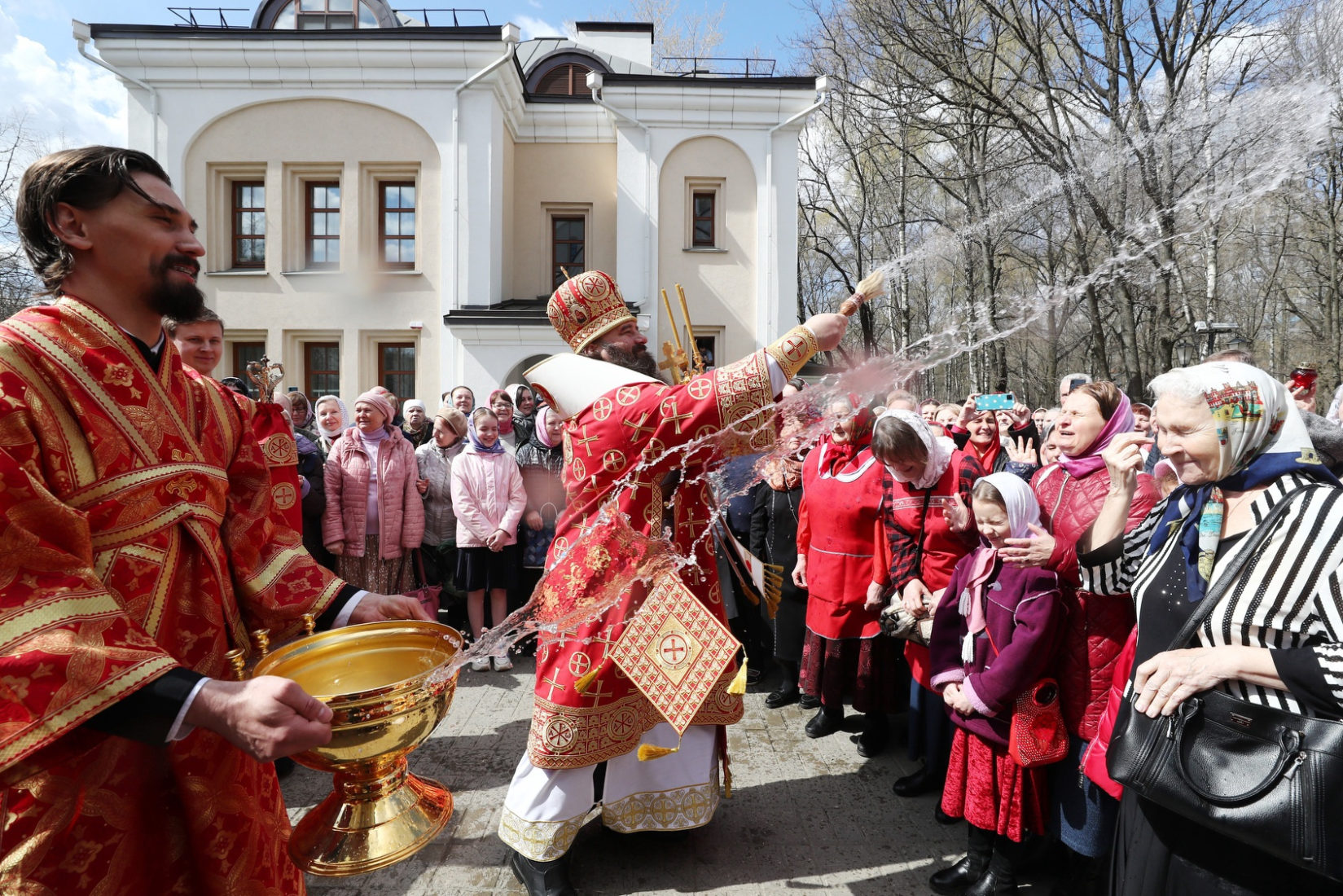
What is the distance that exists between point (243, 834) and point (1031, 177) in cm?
1352

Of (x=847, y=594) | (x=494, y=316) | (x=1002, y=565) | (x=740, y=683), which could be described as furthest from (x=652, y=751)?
(x=494, y=316)

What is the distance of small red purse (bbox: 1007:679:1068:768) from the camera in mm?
2785

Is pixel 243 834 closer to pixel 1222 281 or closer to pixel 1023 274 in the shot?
pixel 1222 281

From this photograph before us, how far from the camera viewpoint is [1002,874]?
2871mm

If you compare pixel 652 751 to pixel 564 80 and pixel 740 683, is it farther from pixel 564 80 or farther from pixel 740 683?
pixel 564 80

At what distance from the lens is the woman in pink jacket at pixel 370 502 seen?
5.41m

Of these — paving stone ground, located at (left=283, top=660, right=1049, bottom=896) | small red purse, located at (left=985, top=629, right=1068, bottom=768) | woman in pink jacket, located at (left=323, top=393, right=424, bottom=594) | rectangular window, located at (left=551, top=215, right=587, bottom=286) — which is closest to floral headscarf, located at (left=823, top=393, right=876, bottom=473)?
paving stone ground, located at (left=283, top=660, right=1049, bottom=896)

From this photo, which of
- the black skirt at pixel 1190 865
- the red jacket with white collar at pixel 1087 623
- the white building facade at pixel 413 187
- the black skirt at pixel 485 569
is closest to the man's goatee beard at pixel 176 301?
the black skirt at pixel 1190 865

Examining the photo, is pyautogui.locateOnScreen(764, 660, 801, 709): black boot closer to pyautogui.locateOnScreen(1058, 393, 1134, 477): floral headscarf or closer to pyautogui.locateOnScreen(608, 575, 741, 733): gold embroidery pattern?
pyautogui.locateOnScreen(1058, 393, 1134, 477): floral headscarf

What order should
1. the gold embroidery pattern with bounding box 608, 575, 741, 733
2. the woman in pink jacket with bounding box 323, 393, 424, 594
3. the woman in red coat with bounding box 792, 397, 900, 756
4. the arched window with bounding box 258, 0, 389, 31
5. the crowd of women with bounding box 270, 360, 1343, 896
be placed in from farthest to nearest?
the arched window with bounding box 258, 0, 389, 31, the woman in pink jacket with bounding box 323, 393, 424, 594, the woman in red coat with bounding box 792, 397, 900, 756, the gold embroidery pattern with bounding box 608, 575, 741, 733, the crowd of women with bounding box 270, 360, 1343, 896

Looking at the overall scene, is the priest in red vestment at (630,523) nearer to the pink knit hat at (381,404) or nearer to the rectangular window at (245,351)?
the pink knit hat at (381,404)

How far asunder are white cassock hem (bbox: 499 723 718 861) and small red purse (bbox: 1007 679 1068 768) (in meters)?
1.18

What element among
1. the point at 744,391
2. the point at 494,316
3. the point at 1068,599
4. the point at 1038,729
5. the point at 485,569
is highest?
the point at 494,316

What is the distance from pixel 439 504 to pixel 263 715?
4885mm
